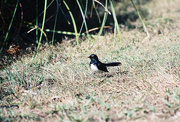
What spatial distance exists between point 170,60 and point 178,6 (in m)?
6.16

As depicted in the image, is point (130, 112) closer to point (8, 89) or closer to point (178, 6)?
point (8, 89)

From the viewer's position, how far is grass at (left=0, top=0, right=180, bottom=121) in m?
2.03

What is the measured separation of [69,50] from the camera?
13.8 ft

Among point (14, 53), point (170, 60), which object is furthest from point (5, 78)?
point (170, 60)

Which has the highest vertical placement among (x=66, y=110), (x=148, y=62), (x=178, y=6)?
(x=178, y=6)

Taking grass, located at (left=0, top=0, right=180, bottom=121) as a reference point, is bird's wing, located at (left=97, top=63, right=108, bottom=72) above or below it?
above

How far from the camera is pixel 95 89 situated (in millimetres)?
2590

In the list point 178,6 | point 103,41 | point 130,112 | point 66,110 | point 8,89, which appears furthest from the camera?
point 178,6

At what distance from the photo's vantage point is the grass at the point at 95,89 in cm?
203

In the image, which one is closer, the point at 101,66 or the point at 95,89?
the point at 95,89

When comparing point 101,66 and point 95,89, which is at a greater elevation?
point 101,66

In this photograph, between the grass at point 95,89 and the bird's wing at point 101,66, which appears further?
the bird's wing at point 101,66

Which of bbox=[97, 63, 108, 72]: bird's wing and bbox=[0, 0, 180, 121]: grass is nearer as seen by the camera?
bbox=[0, 0, 180, 121]: grass

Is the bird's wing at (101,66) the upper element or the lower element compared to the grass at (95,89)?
upper
